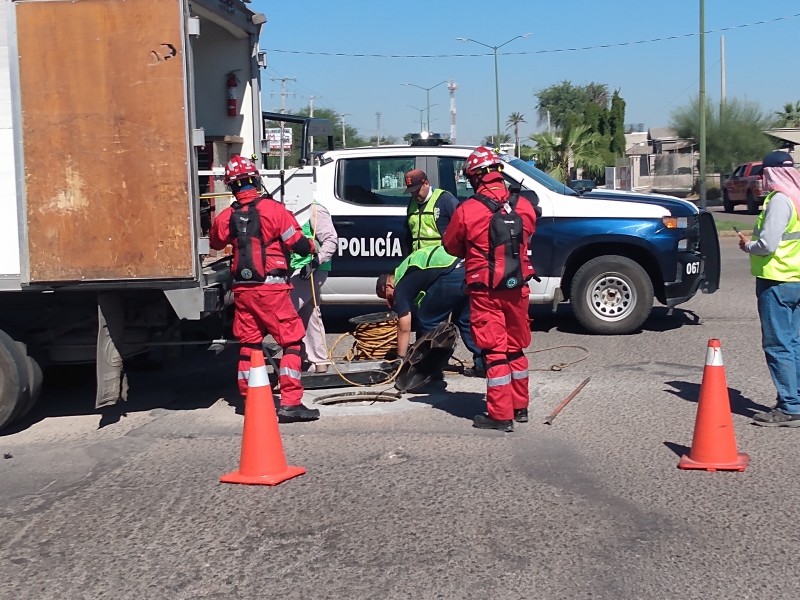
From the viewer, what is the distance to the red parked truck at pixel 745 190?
106 feet

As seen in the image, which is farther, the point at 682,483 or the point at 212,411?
the point at 212,411

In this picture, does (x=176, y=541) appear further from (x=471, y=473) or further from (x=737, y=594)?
(x=737, y=594)

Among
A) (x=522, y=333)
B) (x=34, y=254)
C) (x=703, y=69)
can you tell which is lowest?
(x=522, y=333)

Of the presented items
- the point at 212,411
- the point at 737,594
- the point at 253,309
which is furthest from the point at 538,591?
the point at 212,411

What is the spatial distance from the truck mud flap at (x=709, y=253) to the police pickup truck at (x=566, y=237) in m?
0.01

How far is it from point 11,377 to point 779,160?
549cm

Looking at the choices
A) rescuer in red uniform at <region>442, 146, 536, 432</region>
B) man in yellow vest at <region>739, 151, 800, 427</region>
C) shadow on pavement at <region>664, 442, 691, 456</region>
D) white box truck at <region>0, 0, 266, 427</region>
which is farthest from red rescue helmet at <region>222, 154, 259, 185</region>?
man in yellow vest at <region>739, 151, 800, 427</region>

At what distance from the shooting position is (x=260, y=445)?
582 cm

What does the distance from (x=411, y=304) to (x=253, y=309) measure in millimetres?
1868

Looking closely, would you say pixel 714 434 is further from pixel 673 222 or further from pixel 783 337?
pixel 673 222

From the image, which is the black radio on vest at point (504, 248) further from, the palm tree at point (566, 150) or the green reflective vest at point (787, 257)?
the palm tree at point (566, 150)

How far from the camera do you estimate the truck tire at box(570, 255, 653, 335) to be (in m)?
10.2

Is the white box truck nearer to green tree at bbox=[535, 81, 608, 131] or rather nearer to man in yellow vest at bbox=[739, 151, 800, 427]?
man in yellow vest at bbox=[739, 151, 800, 427]

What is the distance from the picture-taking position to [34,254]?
257 inches
